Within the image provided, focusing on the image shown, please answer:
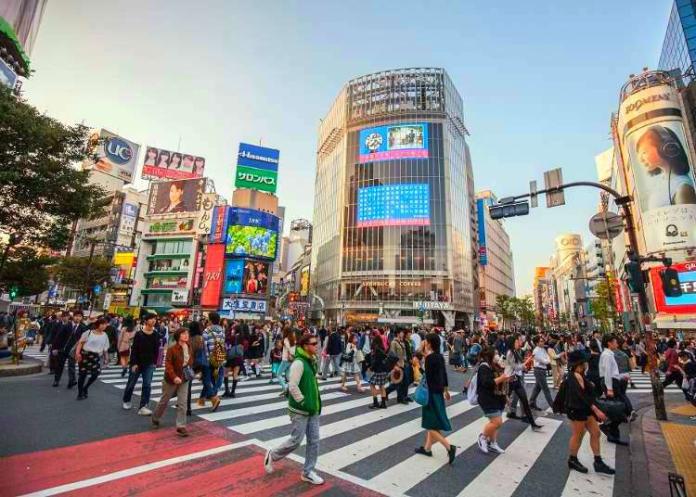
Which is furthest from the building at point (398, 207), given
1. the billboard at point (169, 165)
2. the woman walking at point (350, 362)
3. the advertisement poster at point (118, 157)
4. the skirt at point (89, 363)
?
the skirt at point (89, 363)

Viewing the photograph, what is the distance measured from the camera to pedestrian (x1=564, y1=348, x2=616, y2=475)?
5000 mm

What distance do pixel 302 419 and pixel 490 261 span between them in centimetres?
9855

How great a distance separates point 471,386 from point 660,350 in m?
22.3

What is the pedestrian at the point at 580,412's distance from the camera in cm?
500

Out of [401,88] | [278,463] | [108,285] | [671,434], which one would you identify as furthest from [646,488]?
[401,88]

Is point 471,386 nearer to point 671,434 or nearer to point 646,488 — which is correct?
point 646,488

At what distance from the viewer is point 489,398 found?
5.70 m

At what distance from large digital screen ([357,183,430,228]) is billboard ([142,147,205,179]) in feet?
111

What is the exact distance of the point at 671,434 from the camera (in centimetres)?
682

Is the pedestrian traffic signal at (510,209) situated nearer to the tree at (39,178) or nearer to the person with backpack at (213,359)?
the person with backpack at (213,359)

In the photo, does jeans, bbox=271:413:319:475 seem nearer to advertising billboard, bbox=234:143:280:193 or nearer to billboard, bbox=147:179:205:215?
advertising billboard, bbox=234:143:280:193

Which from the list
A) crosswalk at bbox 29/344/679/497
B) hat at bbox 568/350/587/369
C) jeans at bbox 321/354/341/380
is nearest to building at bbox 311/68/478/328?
jeans at bbox 321/354/341/380

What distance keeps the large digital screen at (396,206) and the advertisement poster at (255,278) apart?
17555mm

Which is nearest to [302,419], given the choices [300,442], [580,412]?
[300,442]
